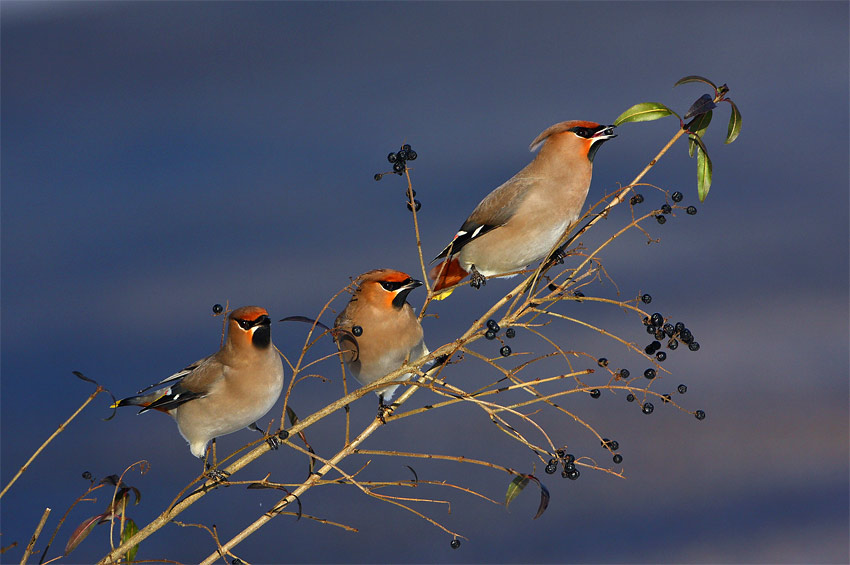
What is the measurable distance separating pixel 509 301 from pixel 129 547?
1075mm

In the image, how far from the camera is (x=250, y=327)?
96.7 inches

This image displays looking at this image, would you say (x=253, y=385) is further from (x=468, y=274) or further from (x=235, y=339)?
(x=468, y=274)

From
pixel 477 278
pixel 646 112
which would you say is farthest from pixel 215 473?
pixel 646 112

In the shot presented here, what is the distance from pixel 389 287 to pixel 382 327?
0.46 feet

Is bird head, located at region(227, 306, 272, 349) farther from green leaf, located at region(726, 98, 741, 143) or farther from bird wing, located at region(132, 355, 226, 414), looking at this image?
green leaf, located at region(726, 98, 741, 143)

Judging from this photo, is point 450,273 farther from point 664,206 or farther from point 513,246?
point 664,206

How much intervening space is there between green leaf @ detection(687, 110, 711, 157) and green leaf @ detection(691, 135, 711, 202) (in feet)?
0.07

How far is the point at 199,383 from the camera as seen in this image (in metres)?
2.65

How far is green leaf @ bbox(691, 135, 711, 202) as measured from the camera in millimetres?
2100

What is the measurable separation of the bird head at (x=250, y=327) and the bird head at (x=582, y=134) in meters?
1.22

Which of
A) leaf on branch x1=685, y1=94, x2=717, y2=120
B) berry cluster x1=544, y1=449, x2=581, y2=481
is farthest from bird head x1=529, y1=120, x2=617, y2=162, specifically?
berry cluster x1=544, y1=449, x2=581, y2=481

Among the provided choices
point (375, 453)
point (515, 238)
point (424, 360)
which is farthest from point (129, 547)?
point (515, 238)

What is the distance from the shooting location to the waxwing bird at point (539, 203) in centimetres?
293

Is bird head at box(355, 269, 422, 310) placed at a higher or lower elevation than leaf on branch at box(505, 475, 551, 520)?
higher
